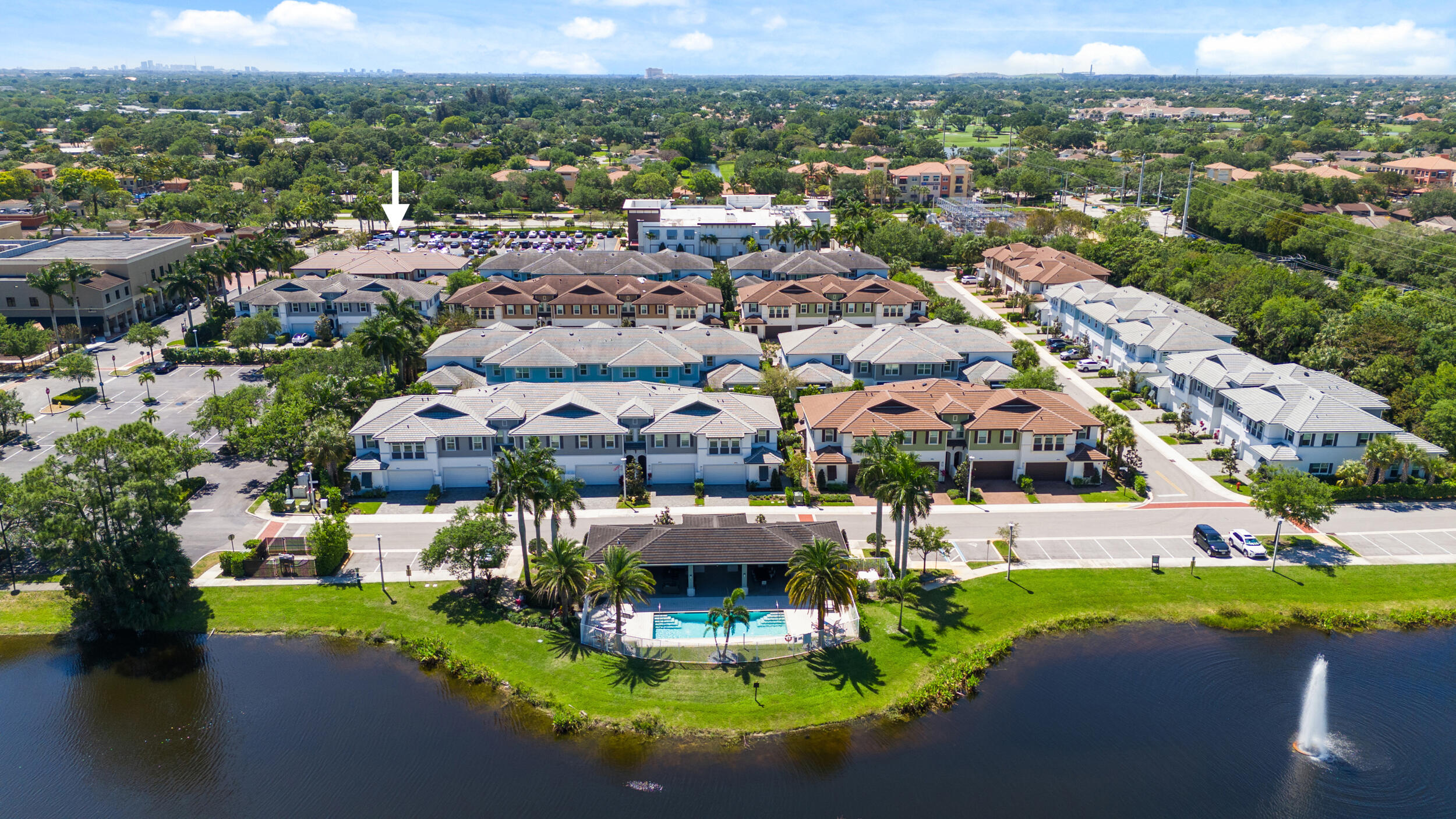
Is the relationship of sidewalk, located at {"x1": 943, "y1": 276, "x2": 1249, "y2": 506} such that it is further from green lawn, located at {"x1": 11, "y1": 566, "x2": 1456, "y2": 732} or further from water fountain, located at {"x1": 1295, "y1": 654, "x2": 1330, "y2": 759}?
water fountain, located at {"x1": 1295, "y1": 654, "x2": 1330, "y2": 759}

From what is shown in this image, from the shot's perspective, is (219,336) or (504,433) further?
(219,336)

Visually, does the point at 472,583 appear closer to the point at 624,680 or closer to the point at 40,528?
the point at 624,680

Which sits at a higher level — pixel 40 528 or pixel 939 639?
pixel 40 528

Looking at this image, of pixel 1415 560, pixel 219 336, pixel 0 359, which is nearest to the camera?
pixel 1415 560

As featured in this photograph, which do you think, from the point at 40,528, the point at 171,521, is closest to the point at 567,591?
the point at 171,521

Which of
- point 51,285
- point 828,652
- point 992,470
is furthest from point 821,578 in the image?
point 51,285

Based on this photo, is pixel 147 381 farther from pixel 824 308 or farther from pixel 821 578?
pixel 821 578
